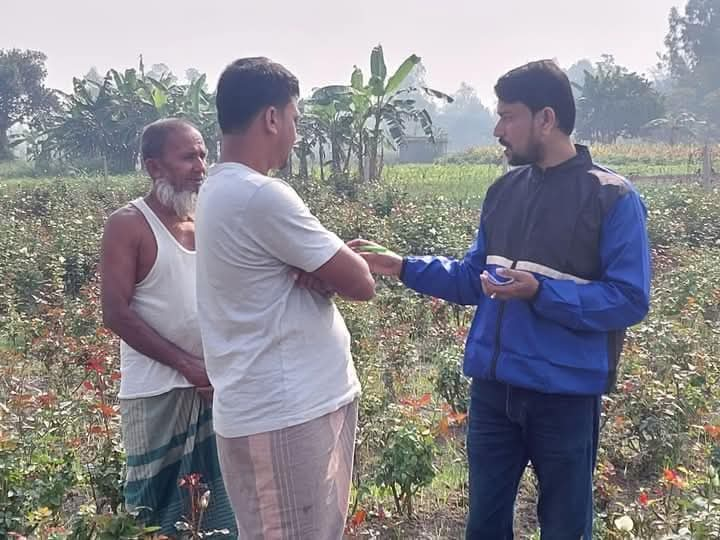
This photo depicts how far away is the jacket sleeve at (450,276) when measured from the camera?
7.84 ft

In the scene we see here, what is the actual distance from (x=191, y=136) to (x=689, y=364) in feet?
9.17

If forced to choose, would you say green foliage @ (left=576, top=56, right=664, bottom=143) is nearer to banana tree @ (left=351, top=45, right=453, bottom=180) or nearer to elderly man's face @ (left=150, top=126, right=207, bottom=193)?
banana tree @ (left=351, top=45, right=453, bottom=180)

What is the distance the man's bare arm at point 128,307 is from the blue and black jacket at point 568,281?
0.86 m

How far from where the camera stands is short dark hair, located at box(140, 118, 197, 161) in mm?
2432

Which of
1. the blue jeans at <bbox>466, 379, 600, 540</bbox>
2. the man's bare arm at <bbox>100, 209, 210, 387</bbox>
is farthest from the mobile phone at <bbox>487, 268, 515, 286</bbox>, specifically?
the man's bare arm at <bbox>100, 209, 210, 387</bbox>

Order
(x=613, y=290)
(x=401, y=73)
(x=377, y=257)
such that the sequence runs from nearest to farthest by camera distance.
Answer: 1. (x=613, y=290)
2. (x=377, y=257)
3. (x=401, y=73)

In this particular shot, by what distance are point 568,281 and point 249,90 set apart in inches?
36.5

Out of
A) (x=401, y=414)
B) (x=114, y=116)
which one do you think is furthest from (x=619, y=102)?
(x=401, y=414)

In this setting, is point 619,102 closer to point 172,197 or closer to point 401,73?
point 401,73

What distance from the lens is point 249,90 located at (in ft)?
5.85

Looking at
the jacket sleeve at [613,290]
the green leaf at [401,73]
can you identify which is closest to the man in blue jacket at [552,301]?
the jacket sleeve at [613,290]

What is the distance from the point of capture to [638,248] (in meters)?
1.98

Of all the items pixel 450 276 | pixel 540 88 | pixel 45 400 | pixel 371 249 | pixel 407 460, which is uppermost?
Result: pixel 540 88

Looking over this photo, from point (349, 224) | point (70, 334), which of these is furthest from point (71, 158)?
point (70, 334)
